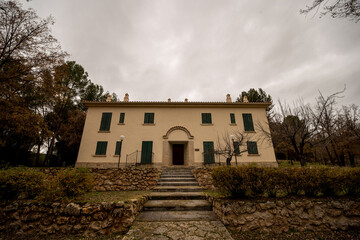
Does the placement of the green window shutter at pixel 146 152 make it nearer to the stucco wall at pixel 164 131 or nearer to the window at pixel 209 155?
the stucco wall at pixel 164 131

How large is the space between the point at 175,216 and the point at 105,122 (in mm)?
12435

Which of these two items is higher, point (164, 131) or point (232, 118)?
point (232, 118)

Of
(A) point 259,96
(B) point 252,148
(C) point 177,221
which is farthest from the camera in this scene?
(A) point 259,96

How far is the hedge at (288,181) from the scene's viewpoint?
3.73 meters

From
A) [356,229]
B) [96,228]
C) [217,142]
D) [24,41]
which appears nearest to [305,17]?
[356,229]

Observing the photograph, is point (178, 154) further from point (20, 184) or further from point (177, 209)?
point (20, 184)

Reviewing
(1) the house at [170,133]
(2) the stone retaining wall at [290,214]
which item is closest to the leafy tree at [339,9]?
(2) the stone retaining wall at [290,214]

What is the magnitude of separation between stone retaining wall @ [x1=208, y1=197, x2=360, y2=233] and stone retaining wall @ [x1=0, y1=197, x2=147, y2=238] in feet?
8.50

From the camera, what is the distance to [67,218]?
3506 millimetres

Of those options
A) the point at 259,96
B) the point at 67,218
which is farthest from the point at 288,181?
the point at 259,96

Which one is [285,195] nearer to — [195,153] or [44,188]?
[44,188]

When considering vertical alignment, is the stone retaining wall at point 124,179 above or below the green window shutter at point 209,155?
below

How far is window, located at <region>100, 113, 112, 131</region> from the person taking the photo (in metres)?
13.4

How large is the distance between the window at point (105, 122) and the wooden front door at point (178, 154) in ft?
22.6
